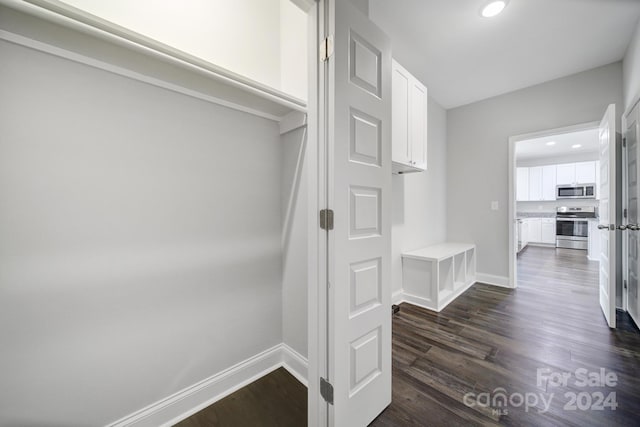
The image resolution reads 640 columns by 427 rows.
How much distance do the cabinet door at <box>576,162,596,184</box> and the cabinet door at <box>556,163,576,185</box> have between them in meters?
0.08

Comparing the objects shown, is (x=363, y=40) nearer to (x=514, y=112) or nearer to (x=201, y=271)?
(x=201, y=271)

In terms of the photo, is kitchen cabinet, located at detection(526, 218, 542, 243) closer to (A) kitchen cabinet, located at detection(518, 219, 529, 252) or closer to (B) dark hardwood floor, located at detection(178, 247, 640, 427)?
(A) kitchen cabinet, located at detection(518, 219, 529, 252)

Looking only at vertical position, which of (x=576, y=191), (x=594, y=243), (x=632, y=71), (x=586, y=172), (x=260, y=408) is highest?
(x=632, y=71)

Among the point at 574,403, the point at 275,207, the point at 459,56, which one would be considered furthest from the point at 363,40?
the point at 574,403

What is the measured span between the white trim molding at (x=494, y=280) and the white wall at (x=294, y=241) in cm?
330

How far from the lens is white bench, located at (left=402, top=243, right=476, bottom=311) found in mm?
2727

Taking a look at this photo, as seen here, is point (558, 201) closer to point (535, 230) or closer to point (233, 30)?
point (535, 230)

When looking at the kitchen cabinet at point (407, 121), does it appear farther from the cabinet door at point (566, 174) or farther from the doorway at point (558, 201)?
the cabinet door at point (566, 174)

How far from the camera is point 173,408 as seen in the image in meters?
1.30

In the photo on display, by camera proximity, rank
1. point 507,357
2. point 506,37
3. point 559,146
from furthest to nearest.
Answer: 1. point 559,146
2. point 506,37
3. point 507,357

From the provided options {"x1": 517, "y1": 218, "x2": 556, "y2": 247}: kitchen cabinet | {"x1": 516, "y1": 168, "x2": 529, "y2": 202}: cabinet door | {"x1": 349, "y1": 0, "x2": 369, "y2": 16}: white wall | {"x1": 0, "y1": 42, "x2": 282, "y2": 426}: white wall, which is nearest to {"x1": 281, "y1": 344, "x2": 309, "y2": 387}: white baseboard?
{"x1": 0, "y1": 42, "x2": 282, "y2": 426}: white wall

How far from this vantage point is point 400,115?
91.1 inches

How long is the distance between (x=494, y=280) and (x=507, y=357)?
2055mm

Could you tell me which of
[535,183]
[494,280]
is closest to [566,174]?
[535,183]
